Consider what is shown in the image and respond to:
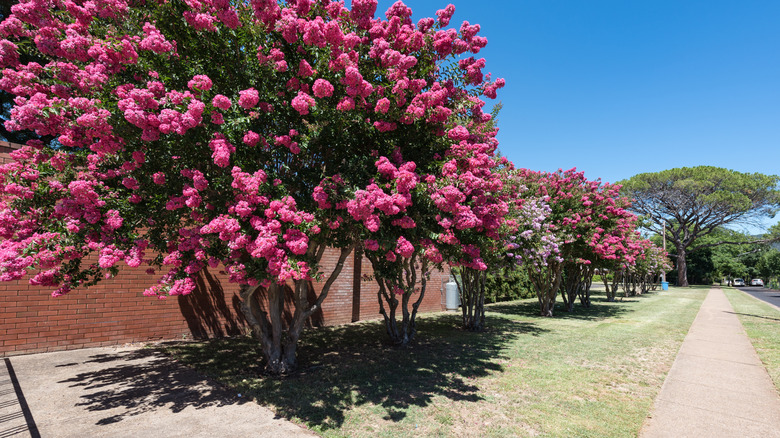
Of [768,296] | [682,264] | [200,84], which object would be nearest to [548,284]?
[200,84]

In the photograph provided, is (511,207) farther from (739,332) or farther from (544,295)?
(739,332)

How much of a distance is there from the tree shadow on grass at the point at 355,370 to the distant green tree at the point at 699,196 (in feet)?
132

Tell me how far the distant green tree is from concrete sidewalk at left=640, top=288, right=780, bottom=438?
38249mm

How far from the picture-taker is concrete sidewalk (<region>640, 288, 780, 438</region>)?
13.8 feet

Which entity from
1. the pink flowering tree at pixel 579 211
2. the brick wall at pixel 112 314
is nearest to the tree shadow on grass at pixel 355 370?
the brick wall at pixel 112 314

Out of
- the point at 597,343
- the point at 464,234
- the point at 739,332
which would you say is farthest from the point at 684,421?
the point at 739,332

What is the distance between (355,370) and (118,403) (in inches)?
128

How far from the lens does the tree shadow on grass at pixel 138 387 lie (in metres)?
4.63

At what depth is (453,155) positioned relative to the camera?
542 cm

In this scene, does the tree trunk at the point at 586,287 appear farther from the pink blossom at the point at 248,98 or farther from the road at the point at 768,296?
the pink blossom at the point at 248,98

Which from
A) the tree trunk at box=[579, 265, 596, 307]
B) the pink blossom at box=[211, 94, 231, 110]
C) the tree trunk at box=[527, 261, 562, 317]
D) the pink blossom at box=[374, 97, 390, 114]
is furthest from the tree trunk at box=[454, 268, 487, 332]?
the tree trunk at box=[579, 265, 596, 307]

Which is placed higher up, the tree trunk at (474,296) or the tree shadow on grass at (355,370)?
the tree trunk at (474,296)

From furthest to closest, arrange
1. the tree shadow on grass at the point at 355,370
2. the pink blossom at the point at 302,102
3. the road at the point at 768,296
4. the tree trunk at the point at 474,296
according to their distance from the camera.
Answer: the road at the point at 768,296, the tree trunk at the point at 474,296, the tree shadow on grass at the point at 355,370, the pink blossom at the point at 302,102

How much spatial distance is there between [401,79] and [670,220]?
173ft
